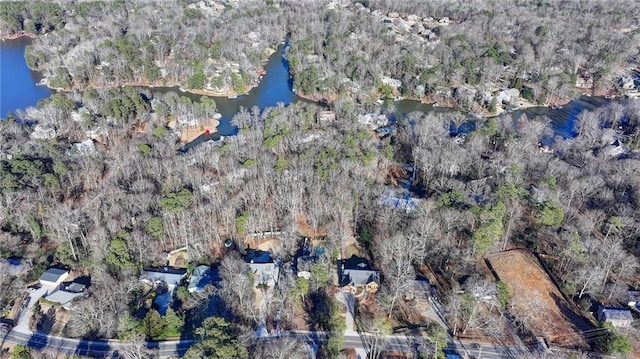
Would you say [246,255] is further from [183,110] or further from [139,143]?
[183,110]

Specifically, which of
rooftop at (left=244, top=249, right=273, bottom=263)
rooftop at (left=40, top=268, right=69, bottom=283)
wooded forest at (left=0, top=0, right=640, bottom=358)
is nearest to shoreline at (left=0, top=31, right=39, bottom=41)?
wooded forest at (left=0, top=0, right=640, bottom=358)

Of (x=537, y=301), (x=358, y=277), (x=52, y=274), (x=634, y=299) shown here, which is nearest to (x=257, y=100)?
(x=52, y=274)

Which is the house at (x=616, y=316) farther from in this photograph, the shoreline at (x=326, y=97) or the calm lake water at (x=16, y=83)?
the calm lake water at (x=16, y=83)

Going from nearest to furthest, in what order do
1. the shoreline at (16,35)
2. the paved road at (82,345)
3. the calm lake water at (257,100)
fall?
the paved road at (82,345) → the calm lake water at (257,100) → the shoreline at (16,35)

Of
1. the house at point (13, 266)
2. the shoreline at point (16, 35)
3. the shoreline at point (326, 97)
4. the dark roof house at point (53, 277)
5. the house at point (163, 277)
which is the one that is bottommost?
the house at point (163, 277)

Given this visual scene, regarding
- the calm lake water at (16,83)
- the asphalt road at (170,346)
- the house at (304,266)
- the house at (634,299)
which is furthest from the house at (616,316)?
the calm lake water at (16,83)

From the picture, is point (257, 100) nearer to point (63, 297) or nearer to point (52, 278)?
point (52, 278)

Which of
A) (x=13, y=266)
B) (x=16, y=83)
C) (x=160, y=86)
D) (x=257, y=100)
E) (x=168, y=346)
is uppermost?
(x=16, y=83)
